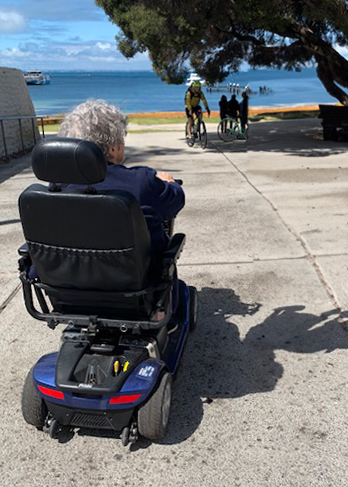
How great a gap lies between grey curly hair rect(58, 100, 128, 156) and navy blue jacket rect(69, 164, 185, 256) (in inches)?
5.8

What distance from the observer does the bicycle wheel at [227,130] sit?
51.2ft

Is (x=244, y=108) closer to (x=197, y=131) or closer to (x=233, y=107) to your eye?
(x=233, y=107)

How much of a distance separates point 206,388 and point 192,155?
408 inches

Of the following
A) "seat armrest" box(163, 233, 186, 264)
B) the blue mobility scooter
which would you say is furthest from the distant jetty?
the blue mobility scooter

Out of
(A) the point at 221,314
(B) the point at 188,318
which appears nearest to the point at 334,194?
(A) the point at 221,314

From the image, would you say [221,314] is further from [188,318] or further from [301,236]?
[301,236]

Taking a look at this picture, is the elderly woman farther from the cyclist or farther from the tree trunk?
the tree trunk

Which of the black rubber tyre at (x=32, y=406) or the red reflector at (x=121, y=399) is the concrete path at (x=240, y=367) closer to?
the black rubber tyre at (x=32, y=406)

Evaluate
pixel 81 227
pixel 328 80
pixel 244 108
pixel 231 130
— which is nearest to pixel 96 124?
pixel 81 227

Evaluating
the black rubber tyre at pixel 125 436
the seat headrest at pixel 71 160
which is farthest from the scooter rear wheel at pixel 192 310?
the seat headrest at pixel 71 160

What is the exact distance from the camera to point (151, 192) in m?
2.79

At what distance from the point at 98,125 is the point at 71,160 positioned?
43 cm

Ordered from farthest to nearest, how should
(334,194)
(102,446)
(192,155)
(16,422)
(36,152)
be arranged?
(192,155) → (334,194) → (16,422) → (102,446) → (36,152)

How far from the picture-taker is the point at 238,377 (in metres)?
3.46
